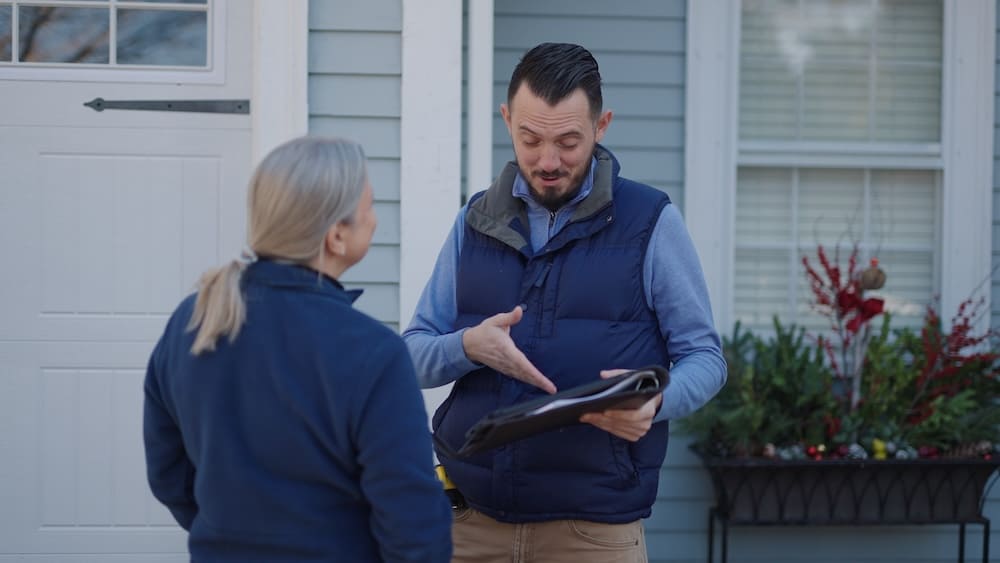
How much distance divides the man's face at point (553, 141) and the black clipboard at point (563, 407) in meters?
0.47

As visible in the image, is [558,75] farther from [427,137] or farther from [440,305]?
[427,137]

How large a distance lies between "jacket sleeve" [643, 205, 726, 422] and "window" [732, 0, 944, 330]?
2.24m

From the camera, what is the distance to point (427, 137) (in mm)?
3439

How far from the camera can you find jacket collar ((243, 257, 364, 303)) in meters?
1.62

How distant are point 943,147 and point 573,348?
2787 millimetres

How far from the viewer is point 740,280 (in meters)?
4.40

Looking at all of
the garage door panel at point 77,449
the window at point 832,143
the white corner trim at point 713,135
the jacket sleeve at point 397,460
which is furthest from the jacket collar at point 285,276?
the window at point 832,143

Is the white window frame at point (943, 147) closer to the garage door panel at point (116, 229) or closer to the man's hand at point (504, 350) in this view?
the garage door panel at point (116, 229)

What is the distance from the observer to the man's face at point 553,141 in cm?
216

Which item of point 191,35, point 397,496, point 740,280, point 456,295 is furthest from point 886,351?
point 397,496

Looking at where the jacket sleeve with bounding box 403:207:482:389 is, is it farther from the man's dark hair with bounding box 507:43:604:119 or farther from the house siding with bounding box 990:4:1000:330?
the house siding with bounding box 990:4:1000:330

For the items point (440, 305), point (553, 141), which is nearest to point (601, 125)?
point (553, 141)

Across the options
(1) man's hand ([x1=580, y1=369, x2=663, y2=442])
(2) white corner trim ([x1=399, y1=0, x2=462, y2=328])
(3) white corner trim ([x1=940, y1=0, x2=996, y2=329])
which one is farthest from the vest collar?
(3) white corner trim ([x1=940, y1=0, x2=996, y2=329])

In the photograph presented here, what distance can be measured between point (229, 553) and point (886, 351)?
3.04 metres
